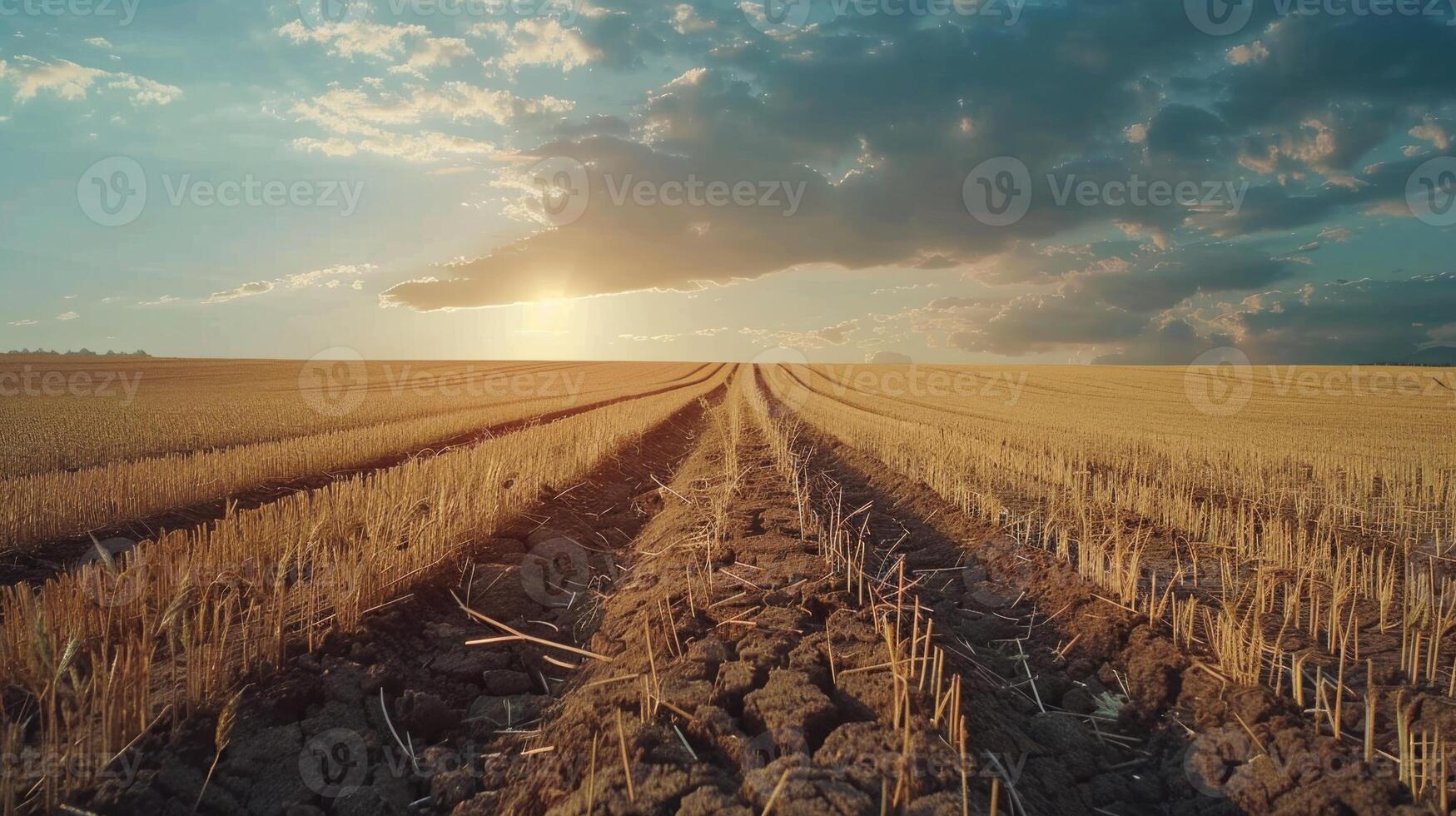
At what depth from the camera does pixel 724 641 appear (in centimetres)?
459

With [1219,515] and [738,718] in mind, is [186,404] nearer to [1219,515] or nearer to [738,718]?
[738,718]

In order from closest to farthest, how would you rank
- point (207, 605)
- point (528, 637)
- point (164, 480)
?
point (528, 637) → point (207, 605) → point (164, 480)

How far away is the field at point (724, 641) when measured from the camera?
3.23m

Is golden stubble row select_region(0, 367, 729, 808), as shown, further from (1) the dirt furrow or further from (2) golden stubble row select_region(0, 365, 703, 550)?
(1) the dirt furrow

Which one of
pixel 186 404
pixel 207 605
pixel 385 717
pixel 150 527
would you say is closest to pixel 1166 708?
pixel 385 717

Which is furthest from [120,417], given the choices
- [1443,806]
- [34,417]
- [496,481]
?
[1443,806]

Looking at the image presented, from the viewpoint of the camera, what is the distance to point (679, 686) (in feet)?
12.7

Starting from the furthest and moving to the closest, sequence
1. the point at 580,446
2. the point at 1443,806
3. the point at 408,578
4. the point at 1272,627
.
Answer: the point at 580,446, the point at 408,578, the point at 1272,627, the point at 1443,806

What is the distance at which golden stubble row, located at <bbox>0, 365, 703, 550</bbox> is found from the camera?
27.4 ft

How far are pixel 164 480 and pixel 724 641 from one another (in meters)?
9.71

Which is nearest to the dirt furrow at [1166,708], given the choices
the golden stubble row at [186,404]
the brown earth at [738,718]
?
the brown earth at [738,718]

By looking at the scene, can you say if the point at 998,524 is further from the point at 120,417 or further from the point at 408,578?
the point at 120,417

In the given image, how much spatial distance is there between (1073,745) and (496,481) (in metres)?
6.77

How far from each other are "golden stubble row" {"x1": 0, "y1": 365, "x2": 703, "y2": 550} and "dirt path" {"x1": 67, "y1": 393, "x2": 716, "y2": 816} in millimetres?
5810
